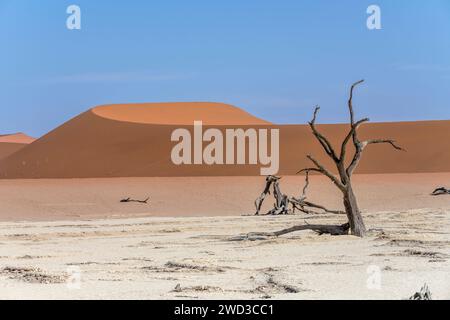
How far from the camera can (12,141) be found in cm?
13238

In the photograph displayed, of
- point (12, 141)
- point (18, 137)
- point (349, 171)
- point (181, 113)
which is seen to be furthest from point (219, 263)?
point (18, 137)

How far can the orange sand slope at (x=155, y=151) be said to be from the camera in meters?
55.8

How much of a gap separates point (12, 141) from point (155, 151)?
71406 millimetres

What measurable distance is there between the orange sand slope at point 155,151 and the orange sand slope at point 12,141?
91.3ft

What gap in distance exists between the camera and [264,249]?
41.1ft

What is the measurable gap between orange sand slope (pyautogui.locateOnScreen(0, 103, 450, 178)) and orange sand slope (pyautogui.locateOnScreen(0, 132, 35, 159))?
27834mm

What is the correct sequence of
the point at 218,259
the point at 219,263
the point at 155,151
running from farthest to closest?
the point at 155,151 < the point at 218,259 < the point at 219,263

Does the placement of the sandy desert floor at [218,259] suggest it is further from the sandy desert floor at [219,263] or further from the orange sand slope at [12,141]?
the orange sand slope at [12,141]

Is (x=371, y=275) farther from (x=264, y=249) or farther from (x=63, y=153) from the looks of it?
(x=63, y=153)

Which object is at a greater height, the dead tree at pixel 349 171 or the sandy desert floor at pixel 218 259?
the dead tree at pixel 349 171

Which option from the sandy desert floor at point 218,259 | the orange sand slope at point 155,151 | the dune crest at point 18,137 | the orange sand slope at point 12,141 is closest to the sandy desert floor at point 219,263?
the sandy desert floor at point 218,259

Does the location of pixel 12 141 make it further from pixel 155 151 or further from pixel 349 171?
pixel 349 171
